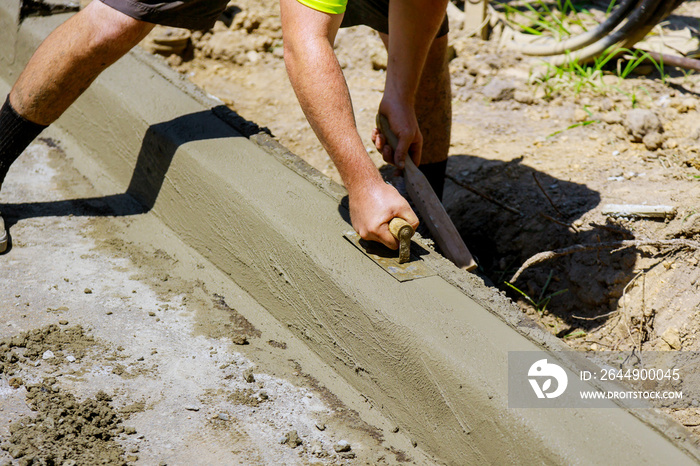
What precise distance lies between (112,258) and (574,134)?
2.22 metres

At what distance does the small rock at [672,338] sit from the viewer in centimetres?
203

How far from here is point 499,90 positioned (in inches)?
140

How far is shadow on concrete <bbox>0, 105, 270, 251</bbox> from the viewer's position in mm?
2287

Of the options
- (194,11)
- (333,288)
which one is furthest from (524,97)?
(333,288)

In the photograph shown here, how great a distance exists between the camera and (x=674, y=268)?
2.20m

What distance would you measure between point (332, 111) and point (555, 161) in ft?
5.34

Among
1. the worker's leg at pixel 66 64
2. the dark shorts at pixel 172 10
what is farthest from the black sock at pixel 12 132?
the dark shorts at pixel 172 10

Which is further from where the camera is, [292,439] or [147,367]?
[147,367]

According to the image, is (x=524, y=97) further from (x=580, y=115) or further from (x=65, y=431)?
(x=65, y=431)

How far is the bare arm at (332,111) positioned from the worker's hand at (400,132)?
485mm

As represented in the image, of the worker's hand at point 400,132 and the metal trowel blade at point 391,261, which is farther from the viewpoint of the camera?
the worker's hand at point 400,132

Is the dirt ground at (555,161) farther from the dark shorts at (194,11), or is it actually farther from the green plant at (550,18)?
the dark shorts at (194,11)

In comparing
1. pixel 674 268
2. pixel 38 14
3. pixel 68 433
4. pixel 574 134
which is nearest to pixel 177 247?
pixel 68 433

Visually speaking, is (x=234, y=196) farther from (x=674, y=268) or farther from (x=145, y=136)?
(x=674, y=268)
